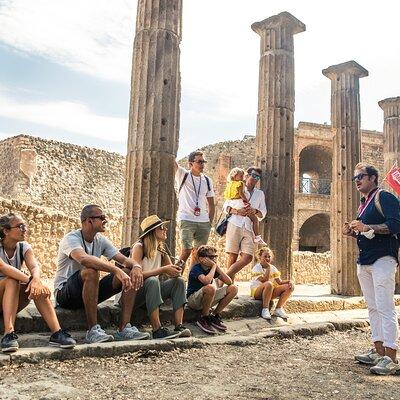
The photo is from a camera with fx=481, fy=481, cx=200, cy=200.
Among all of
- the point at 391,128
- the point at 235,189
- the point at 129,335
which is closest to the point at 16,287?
the point at 129,335

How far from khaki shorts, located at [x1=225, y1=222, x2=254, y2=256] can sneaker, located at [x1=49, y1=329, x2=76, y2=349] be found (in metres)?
3.06

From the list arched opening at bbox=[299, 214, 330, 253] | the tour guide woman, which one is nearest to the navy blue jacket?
the tour guide woman

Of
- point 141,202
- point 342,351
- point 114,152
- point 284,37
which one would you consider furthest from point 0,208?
point 114,152

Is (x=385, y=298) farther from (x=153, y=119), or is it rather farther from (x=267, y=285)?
(x=153, y=119)

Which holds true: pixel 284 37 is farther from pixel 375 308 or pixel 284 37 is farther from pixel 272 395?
pixel 272 395

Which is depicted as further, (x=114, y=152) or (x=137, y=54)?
(x=114, y=152)

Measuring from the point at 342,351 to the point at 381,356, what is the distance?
82 cm

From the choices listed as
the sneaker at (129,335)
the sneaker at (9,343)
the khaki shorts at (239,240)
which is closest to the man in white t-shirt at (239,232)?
the khaki shorts at (239,240)

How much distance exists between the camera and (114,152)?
24.2m

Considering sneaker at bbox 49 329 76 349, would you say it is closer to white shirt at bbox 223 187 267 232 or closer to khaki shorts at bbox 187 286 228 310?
khaki shorts at bbox 187 286 228 310

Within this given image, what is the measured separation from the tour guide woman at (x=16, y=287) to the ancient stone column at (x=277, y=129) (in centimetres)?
464

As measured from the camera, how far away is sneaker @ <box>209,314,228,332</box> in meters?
5.51

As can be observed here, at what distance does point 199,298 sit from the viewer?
550 cm

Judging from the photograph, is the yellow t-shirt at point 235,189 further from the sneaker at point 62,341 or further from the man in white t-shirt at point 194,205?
the sneaker at point 62,341
